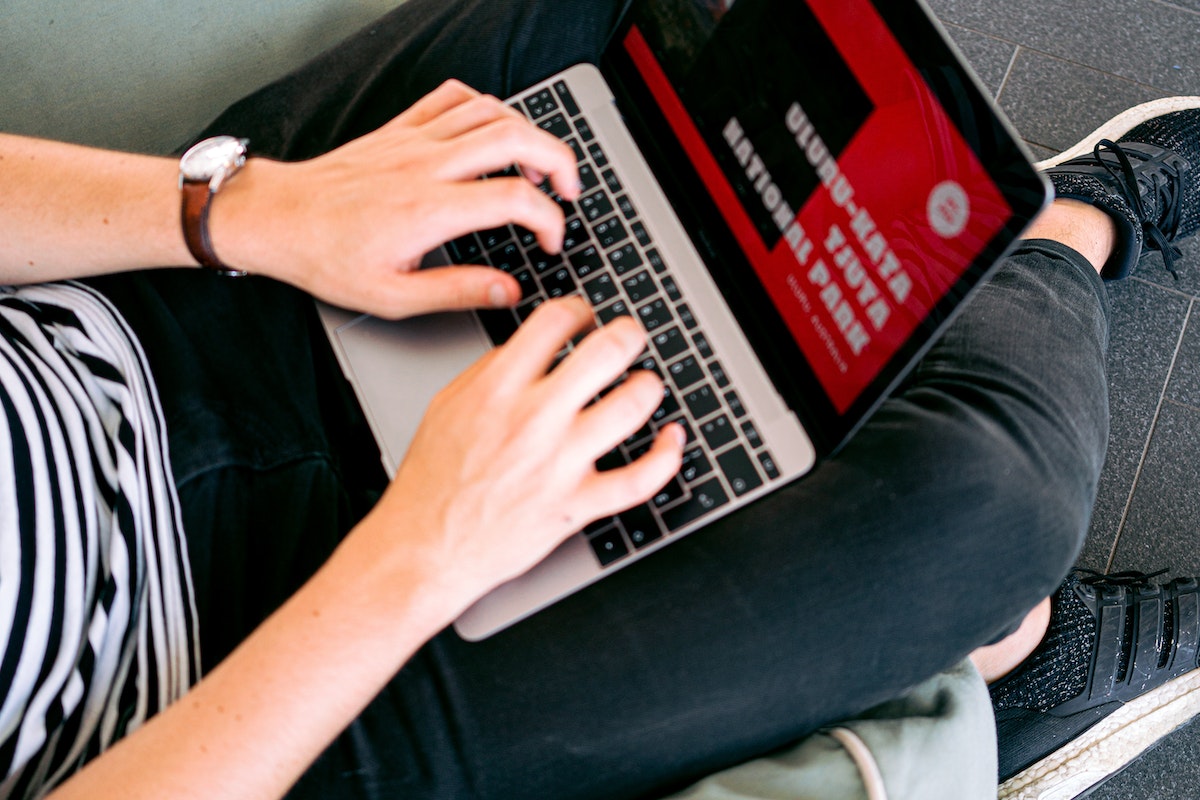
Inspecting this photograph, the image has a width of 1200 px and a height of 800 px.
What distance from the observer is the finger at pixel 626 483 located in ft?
1.82

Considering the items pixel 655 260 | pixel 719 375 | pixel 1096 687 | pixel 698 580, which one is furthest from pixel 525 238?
pixel 1096 687

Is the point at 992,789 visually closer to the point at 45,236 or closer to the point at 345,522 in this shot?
the point at 345,522

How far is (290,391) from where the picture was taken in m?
0.76

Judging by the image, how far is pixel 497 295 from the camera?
0.65 m

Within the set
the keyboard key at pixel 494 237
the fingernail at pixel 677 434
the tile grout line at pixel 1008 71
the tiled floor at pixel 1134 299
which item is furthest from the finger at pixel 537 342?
the tile grout line at pixel 1008 71

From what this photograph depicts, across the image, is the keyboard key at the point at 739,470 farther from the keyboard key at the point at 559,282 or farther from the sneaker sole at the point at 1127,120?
the sneaker sole at the point at 1127,120

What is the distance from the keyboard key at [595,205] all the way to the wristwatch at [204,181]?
31 cm

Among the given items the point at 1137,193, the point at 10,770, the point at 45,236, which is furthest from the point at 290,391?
the point at 1137,193

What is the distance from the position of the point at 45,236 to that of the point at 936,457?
790 mm

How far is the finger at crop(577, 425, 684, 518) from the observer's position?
556mm

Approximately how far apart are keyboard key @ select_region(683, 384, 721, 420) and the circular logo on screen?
218mm

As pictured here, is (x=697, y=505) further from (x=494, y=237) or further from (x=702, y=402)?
(x=494, y=237)

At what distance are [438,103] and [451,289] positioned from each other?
7.4 inches

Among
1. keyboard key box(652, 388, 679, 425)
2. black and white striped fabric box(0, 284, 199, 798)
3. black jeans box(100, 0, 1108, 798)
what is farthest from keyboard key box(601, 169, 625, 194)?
black and white striped fabric box(0, 284, 199, 798)
